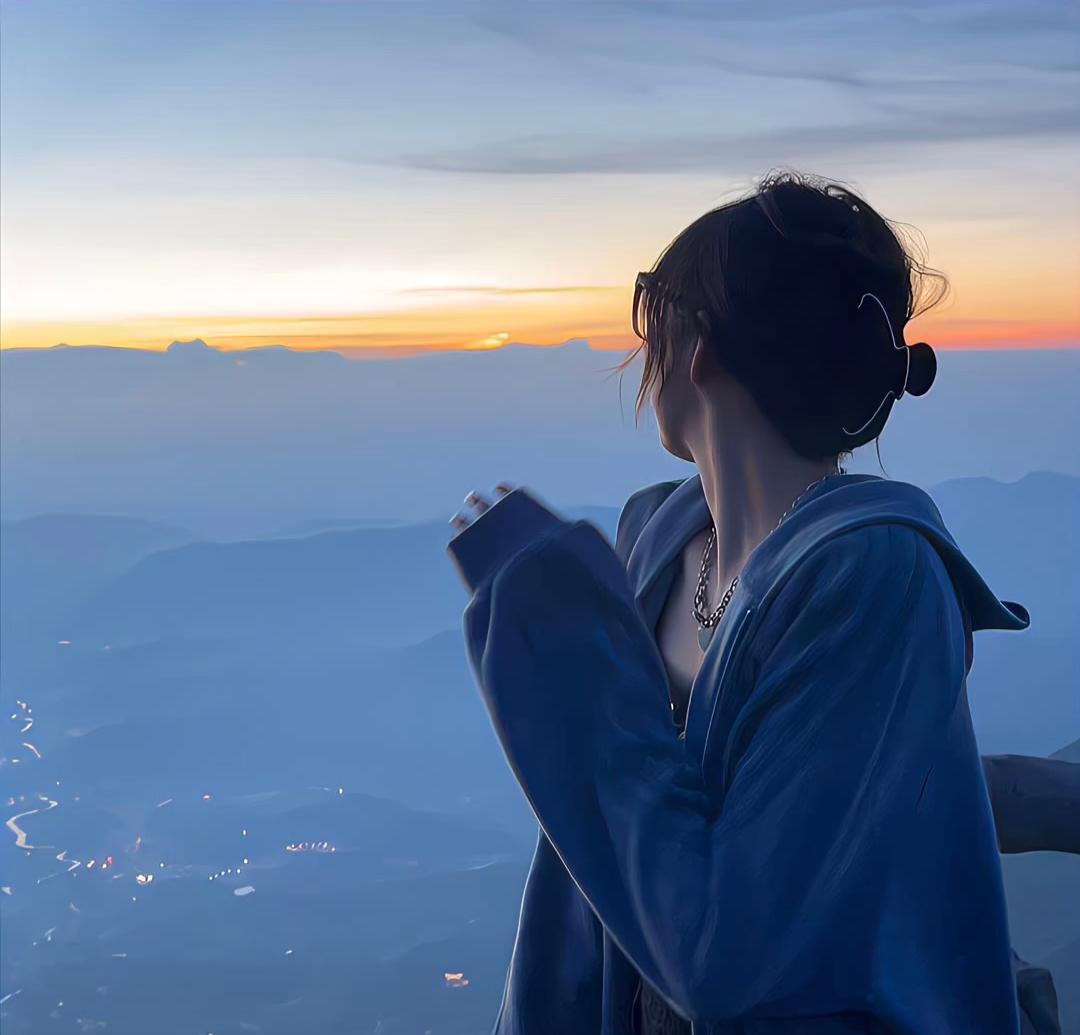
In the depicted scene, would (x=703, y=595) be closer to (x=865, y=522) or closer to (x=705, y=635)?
(x=705, y=635)

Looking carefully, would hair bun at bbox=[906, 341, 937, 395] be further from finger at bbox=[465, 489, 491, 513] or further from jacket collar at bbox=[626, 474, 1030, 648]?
finger at bbox=[465, 489, 491, 513]

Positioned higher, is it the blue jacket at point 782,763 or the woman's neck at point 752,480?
the woman's neck at point 752,480

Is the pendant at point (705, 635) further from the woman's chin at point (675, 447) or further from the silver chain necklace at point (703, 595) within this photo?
the woman's chin at point (675, 447)

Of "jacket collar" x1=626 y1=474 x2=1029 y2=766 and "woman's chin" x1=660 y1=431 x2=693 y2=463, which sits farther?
"woman's chin" x1=660 y1=431 x2=693 y2=463

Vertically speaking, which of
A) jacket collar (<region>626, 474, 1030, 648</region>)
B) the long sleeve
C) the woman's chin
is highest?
the woman's chin

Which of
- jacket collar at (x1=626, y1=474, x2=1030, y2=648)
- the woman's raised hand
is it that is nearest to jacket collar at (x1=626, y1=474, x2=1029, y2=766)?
jacket collar at (x1=626, y1=474, x2=1030, y2=648)

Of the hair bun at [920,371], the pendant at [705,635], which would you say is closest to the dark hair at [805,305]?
the hair bun at [920,371]

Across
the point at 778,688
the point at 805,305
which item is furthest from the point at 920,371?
the point at 778,688
